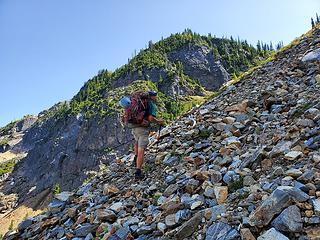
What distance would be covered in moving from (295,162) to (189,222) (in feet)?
7.69

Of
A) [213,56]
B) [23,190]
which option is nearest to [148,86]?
[213,56]

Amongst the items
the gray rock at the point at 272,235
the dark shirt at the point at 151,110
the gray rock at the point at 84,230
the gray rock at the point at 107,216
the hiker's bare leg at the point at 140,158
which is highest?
the dark shirt at the point at 151,110

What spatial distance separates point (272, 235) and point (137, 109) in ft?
22.0

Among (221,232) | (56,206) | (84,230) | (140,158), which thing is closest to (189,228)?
(221,232)

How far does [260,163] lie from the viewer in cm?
720

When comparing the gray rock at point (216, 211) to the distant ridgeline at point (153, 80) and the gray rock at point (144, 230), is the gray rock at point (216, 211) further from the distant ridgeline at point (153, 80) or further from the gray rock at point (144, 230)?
the distant ridgeline at point (153, 80)

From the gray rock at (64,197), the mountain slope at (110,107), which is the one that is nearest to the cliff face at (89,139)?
the mountain slope at (110,107)

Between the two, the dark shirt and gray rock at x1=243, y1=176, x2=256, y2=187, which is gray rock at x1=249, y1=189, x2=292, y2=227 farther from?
the dark shirt

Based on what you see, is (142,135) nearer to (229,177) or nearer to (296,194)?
(229,177)

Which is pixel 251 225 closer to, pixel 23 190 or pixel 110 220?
pixel 110 220

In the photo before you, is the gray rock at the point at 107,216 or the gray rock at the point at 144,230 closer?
the gray rock at the point at 144,230

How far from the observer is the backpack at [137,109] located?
10672 millimetres

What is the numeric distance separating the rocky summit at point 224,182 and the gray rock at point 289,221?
1 centimetres

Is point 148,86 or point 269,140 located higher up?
point 148,86
